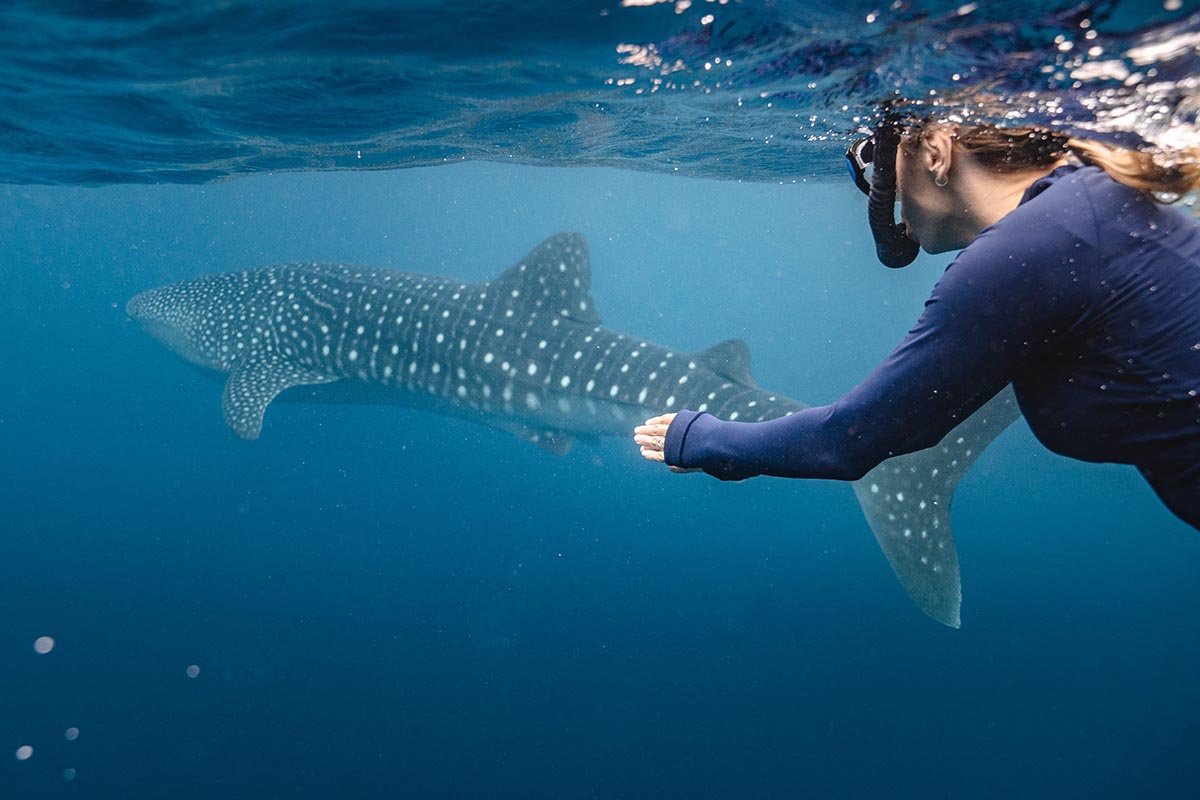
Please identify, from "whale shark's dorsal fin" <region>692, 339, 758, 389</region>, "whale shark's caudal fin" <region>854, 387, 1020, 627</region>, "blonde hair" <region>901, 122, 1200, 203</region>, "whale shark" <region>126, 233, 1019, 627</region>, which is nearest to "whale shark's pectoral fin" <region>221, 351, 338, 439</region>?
"whale shark" <region>126, 233, 1019, 627</region>

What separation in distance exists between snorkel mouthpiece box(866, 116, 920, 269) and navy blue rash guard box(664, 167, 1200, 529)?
87 cm

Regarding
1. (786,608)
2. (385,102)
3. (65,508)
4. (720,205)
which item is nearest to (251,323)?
(385,102)

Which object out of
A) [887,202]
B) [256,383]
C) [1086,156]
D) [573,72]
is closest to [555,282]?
[573,72]

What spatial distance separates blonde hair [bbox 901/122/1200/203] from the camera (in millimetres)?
1795

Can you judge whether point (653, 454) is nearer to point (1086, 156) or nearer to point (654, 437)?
point (654, 437)

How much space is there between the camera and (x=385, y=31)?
619cm

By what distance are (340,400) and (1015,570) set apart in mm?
18796

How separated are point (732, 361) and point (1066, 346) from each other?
A: 5904 millimetres

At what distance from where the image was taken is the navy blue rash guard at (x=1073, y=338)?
5.41 feet

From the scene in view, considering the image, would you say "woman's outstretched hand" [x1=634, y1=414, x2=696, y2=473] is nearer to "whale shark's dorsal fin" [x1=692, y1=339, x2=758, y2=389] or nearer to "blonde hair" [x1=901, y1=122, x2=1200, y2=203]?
"blonde hair" [x1=901, y1=122, x2=1200, y2=203]

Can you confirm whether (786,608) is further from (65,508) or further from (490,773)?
(65,508)

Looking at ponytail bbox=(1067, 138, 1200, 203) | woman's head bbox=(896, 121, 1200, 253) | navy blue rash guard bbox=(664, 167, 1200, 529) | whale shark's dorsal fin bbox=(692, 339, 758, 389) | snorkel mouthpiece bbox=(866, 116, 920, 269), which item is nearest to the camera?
navy blue rash guard bbox=(664, 167, 1200, 529)

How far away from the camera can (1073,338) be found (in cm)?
175

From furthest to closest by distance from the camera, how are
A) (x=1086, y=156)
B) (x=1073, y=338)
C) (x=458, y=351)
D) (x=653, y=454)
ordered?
(x=458, y=351)
(x=653, y=454)
(x=1086, y=156)
(x=1073, y=338)
